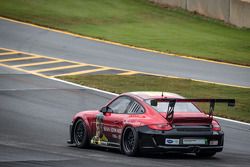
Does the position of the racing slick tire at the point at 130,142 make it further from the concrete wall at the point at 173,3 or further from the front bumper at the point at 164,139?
the concrete wall at the point at 173,3

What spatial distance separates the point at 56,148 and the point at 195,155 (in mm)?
2823

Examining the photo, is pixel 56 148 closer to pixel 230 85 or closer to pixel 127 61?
pixel 230 85

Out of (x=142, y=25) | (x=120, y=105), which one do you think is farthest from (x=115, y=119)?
(x=142, y=25)

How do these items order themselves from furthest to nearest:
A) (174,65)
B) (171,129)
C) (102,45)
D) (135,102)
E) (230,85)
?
(102,45), (174,65), (230,85), (135,102), (171,129)

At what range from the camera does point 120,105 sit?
57.9 ft

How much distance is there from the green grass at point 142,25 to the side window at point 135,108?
58.4 ft

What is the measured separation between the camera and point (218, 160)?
16.4m

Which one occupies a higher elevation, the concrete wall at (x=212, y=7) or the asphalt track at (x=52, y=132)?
the concrete wall at (x=212, y=7)

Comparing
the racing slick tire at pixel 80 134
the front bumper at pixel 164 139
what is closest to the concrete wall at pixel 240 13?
the racing slick tire at pixel 80 134

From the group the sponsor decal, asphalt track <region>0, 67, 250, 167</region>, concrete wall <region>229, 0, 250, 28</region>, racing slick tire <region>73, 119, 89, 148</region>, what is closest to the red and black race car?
the sponsor decal

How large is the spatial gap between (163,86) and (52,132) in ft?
27.9

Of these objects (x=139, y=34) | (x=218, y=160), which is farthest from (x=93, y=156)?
(x=139, y=34)

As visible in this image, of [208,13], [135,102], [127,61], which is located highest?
[208,13]

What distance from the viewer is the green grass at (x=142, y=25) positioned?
36906mm
